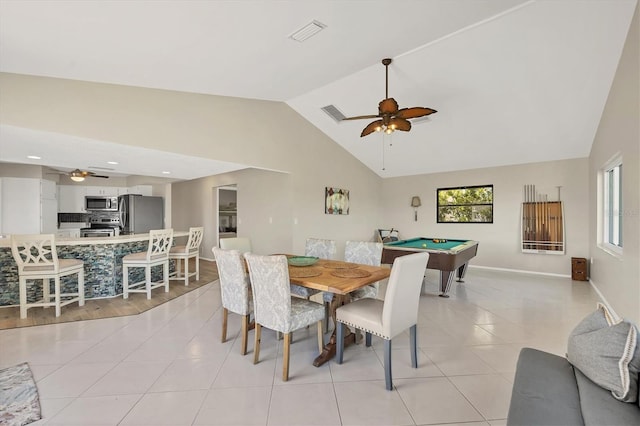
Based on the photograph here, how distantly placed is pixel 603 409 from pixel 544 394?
189 mm

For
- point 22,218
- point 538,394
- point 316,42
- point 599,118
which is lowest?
point 538,394

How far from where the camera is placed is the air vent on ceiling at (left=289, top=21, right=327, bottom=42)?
263 centimetres

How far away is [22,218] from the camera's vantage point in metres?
Result: 5.73

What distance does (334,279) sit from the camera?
2.40 m

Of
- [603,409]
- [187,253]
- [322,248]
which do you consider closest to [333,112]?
[322,248]

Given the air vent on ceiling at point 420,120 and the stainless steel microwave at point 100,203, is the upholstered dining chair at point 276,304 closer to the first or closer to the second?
the air vent on ceiling at point 420,120

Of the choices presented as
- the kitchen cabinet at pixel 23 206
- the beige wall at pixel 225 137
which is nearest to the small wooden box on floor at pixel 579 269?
the beige wall at pixel 225 137

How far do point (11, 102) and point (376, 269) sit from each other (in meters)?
3.86

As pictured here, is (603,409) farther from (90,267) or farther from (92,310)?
(90,267)

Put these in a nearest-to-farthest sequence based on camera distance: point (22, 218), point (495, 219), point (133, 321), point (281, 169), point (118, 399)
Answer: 1. point (118, 399)
2. point (133, 321)
3. point (281, 169)
4. point (22, 218)
5. point (495, 219)

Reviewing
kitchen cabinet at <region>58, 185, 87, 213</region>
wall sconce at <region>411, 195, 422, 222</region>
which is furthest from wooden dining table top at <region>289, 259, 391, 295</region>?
kitchen cabinet at <region>58, 185, 87, 213</region>

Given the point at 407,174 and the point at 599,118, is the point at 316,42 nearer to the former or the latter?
the point at 599,118

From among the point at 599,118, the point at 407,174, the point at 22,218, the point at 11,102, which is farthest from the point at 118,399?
the point at 407,174

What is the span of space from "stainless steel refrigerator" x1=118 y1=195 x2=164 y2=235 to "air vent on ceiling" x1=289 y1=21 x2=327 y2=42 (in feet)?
20.8
